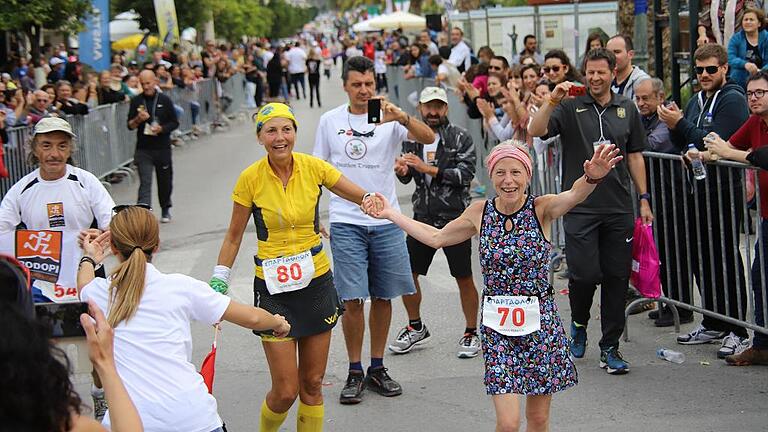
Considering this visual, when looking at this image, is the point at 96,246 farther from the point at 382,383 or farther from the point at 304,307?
the point at 382,383

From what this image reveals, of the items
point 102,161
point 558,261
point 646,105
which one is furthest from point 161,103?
point 646,105

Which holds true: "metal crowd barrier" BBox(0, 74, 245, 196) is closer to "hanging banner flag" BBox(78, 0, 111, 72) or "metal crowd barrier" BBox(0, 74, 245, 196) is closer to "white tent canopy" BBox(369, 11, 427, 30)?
"hanging banner flag" BBox(78, 0, 111, 72)

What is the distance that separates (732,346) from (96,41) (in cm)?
1919

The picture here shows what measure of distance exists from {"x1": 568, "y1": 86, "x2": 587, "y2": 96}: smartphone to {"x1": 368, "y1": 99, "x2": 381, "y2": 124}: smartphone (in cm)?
139

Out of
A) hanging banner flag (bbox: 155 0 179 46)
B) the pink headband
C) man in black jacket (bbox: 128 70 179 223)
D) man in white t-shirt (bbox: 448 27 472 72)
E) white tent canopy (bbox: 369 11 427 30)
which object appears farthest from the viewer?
white tent canopy (bbox: 369 11 427 30)

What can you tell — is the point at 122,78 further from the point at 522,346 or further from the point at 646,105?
the point at 522,346

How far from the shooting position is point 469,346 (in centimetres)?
827

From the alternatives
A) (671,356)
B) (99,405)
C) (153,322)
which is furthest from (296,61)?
(153,322)

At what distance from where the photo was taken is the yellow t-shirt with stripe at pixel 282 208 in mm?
6109

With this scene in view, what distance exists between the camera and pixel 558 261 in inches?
405

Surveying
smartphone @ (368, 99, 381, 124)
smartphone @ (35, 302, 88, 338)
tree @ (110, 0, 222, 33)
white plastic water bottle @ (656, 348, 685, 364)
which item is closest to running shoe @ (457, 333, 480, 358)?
white plastic water bottle @ (656, 348, 685, 364)

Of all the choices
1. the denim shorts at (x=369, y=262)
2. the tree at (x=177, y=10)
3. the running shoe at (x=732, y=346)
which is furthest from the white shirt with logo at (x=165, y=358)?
the tree at (x=177, y=10)

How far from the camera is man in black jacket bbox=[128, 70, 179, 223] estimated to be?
48.2ft

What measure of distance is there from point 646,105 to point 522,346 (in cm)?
378
